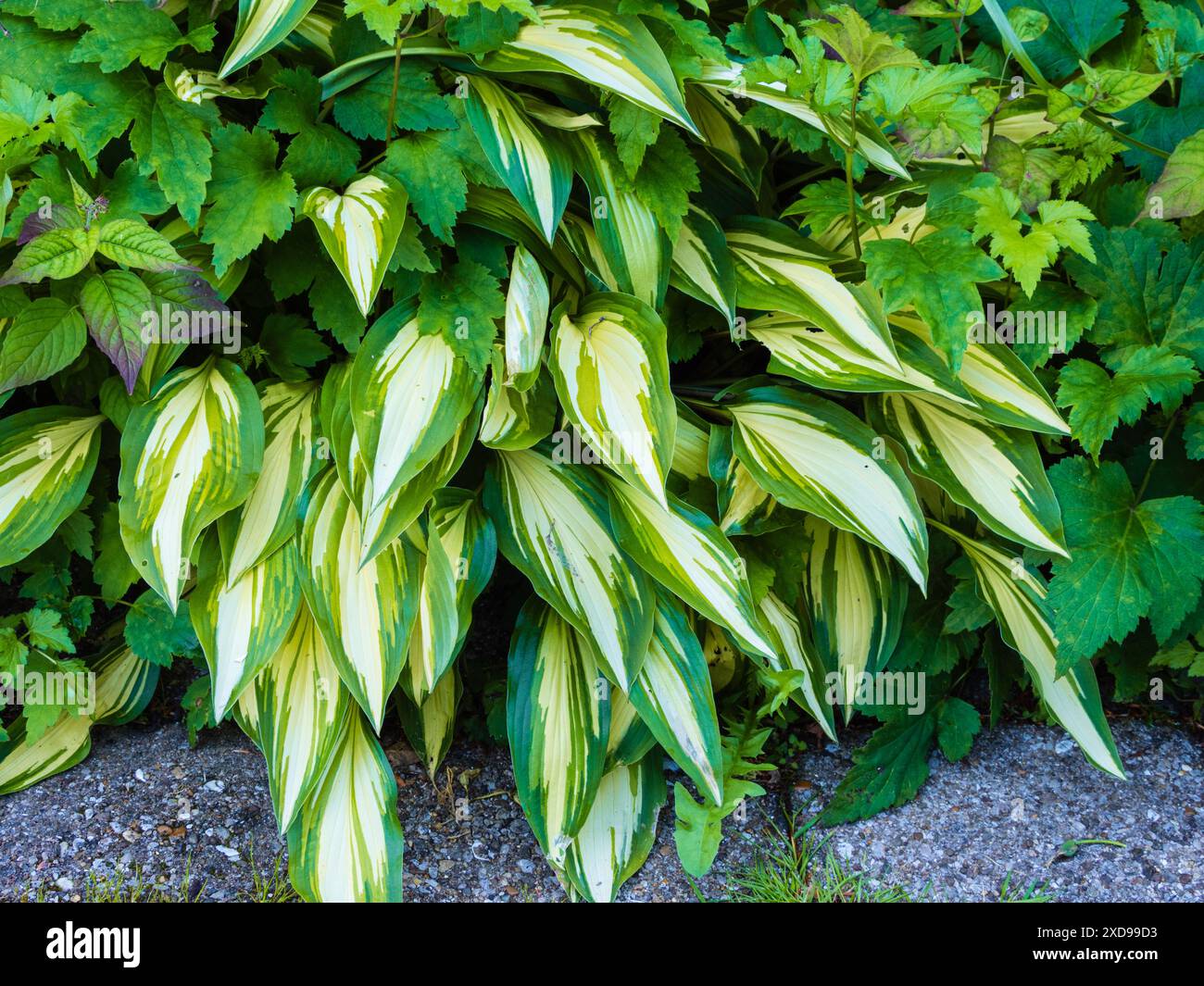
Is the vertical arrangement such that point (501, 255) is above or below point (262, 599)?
above

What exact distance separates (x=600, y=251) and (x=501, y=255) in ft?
0.60

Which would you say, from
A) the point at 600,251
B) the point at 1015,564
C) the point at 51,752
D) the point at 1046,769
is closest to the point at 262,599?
the point at 51,752

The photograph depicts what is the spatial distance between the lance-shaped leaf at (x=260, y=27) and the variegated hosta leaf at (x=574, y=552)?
Answer: 81cm

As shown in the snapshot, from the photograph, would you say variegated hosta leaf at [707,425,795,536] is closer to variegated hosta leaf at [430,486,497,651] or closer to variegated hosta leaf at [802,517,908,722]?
variegated hosta leaf at [802,517,908,722]

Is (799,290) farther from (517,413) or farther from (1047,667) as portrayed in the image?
(1047,667)

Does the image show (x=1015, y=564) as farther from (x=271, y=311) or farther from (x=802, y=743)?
(x=271, y=311)

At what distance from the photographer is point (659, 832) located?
2.09 m

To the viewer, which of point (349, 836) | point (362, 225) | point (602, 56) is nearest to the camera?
point (362, 225)

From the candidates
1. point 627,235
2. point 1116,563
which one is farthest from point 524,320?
point 1116,563

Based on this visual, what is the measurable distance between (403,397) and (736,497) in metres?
0.65

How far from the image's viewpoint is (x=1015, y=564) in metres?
2.07

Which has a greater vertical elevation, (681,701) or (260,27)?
(260,27)

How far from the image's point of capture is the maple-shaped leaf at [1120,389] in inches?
73.7

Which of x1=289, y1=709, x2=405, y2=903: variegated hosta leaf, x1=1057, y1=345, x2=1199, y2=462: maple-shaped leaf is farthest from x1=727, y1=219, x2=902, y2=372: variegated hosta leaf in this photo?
x1=289, y1=709, x2=405, y2=903: variegated hosta leaf
